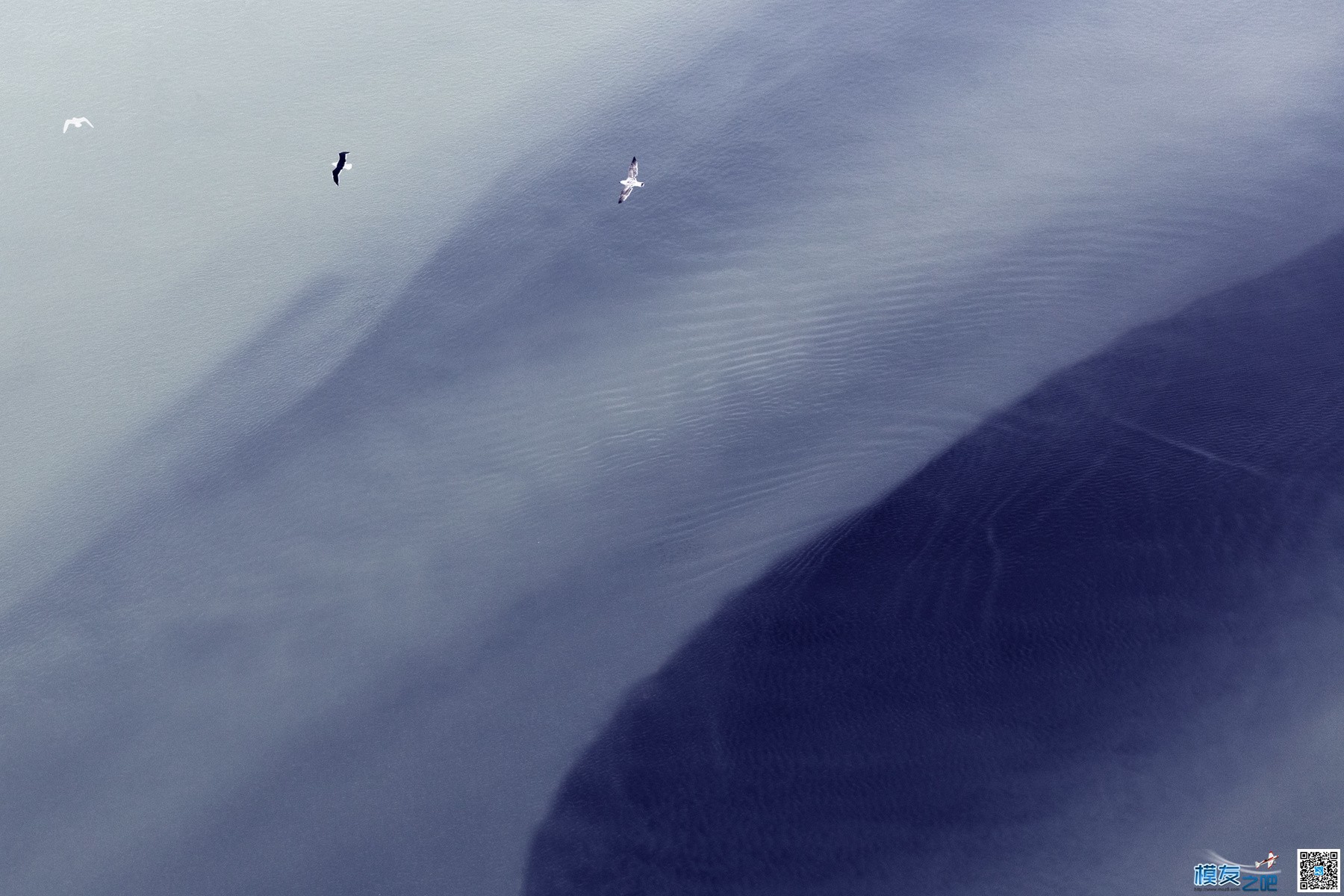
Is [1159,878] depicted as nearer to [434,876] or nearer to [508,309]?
[434,876]

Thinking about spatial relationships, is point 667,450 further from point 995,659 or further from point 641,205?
point 641,205

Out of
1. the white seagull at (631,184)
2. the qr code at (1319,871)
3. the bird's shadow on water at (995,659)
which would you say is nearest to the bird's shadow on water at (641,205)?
the white seagull at (631,184)

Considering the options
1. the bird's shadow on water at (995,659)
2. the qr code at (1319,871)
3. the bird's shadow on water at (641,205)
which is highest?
the bird's shadow on water at (641,205)

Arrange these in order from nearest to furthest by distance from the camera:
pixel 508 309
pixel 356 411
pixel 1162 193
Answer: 1. pixel 356 411
2. pixel 508 309
3. pixel 1162 193

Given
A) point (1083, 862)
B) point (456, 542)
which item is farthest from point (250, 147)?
point (1083, 862)

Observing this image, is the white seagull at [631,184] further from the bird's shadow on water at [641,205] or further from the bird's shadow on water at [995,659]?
the bird's shadow on water at [995,659]

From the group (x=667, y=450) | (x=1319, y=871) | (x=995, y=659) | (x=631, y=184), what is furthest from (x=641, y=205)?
(x=1319, y=871)
